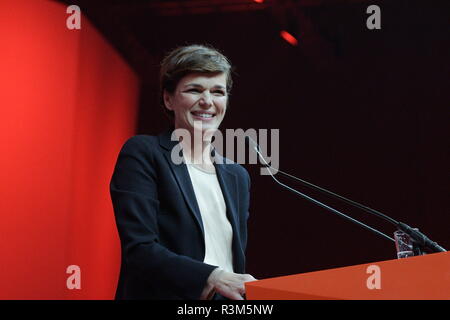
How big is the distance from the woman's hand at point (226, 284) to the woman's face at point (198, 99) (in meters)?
0.52

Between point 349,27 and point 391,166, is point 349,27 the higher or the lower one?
the higher one

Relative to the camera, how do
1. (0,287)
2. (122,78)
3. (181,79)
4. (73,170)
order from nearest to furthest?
(181,79) → (0,287) → (73,170) → (122,78)

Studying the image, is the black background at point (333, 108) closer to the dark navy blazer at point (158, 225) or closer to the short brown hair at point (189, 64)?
the short brown hair at point (189, 64)

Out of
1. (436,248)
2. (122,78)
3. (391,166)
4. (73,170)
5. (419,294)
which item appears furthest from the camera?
(391,166)

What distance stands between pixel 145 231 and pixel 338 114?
2603mm

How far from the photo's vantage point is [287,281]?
35.6 inches

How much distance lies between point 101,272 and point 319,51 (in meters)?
1.82

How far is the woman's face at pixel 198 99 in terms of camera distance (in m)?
1.61

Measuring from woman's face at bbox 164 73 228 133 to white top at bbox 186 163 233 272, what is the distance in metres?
0.12

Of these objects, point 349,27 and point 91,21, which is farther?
point 349,27

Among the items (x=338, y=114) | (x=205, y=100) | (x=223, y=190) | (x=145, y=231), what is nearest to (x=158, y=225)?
(x=145, y=231)

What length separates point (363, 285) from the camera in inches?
35.2
